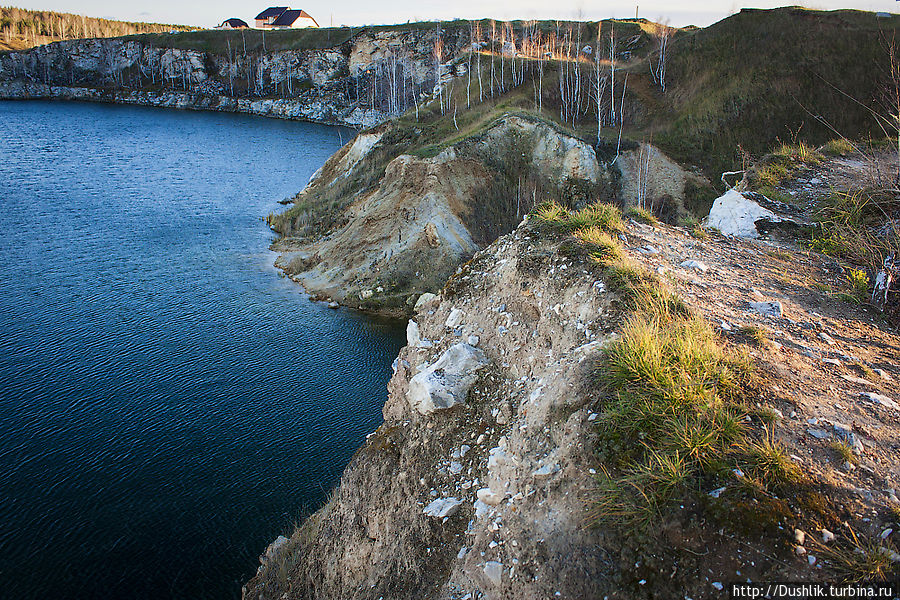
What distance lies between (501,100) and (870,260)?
43344mm

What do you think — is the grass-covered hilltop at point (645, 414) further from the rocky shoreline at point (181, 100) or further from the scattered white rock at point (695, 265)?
the rocky shoreline at point (181, 100)

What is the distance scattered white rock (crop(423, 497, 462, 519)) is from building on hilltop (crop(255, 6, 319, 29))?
148869 millimetres

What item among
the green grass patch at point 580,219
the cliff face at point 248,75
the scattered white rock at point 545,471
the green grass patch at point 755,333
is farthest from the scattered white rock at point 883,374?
the cliff face at point 248,75

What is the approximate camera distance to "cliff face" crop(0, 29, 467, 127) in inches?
3989

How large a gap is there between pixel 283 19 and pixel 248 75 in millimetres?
33497

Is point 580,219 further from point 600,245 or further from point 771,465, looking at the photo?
point 771,465

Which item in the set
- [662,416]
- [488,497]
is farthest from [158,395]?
[662,416]

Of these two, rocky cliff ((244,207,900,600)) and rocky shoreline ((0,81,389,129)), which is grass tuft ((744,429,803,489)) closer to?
rocky cliff ((244,207,900,600))

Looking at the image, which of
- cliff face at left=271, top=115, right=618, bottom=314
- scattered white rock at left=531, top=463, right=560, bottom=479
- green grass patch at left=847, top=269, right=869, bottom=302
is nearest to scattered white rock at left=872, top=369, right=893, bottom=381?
green grass patch at left=847, top=269, right=869, bottom=302

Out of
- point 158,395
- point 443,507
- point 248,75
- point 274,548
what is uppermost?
point 248,75

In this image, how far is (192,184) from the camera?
171ft

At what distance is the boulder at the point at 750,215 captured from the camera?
45.5ft

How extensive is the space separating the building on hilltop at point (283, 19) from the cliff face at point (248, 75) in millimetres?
27517

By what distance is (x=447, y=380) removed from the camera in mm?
9648
